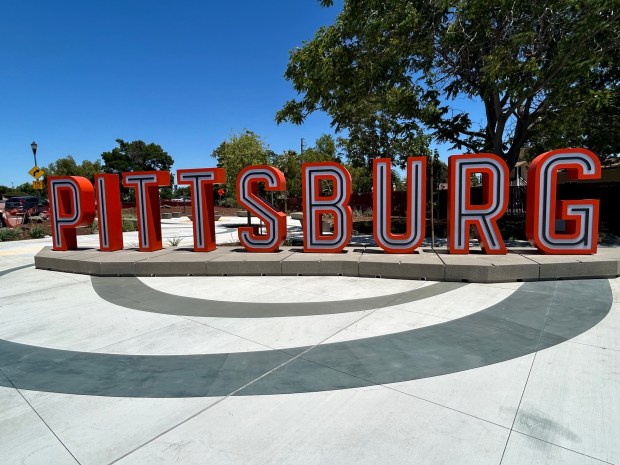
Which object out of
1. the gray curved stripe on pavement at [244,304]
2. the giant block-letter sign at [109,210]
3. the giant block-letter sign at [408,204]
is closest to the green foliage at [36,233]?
the giant block-letter sign at [109,210]

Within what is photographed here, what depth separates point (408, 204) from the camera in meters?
8.88

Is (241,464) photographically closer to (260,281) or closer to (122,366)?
(122,366)

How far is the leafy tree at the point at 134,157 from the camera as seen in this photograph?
6669 centimetres

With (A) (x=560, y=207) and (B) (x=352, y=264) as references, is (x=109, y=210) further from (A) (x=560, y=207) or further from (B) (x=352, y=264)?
(A) (x=560, y=207)

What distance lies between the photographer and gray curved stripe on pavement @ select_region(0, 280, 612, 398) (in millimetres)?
3648

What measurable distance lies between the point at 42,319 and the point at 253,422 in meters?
4.80

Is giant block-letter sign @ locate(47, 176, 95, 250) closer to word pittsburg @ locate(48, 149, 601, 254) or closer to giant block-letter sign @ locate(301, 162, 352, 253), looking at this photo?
word pittsburg @ locate(48, 149, 601, 254)

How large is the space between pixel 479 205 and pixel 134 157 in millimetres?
72684

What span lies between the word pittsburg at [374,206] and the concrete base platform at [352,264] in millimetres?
371

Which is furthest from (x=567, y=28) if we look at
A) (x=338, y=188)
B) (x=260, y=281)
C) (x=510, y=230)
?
(x=260, y=281)

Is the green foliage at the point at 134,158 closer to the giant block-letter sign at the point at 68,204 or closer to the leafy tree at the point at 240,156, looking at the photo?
the leafy tree at the point at 240,156

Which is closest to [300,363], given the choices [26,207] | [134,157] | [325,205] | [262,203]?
[325,205]

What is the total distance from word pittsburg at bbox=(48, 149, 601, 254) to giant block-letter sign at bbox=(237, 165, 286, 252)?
0.03 m

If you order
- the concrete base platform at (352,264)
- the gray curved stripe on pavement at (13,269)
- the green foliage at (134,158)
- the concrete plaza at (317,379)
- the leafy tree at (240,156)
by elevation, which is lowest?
the concrete plaza at (317,379)
